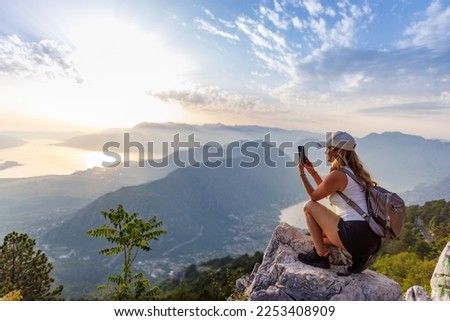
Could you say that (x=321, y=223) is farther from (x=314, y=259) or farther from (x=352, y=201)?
(x=314, y=259)

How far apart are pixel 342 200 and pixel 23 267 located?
23257mm

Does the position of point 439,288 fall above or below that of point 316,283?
below

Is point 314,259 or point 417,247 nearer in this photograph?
point 314,259

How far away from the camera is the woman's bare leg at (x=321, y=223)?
15.7 feet

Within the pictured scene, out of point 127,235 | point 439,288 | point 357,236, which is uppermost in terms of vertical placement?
point 357,236

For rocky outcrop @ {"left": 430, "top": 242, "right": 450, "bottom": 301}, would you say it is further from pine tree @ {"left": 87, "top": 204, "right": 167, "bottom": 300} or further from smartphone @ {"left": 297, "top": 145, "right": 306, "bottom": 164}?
pine tree @ {"left": 87, "top": 204, "right": 167, "bottom": 300}

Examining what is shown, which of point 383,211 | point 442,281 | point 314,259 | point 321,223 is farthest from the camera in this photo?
point 442,281

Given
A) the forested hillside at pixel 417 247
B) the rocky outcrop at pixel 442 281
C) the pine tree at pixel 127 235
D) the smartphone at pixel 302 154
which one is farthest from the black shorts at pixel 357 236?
the forested hillside at pixel 417 247

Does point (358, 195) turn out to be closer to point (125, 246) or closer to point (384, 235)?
point (384, 235)

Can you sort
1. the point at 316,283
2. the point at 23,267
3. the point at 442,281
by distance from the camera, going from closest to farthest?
the point at 316,283, the point at 442,281, the point at 23,267

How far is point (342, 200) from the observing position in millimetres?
4699

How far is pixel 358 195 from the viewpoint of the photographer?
15.3 feet

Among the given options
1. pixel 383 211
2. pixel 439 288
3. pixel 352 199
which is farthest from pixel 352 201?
pixel 439 288

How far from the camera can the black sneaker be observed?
5.37 m
